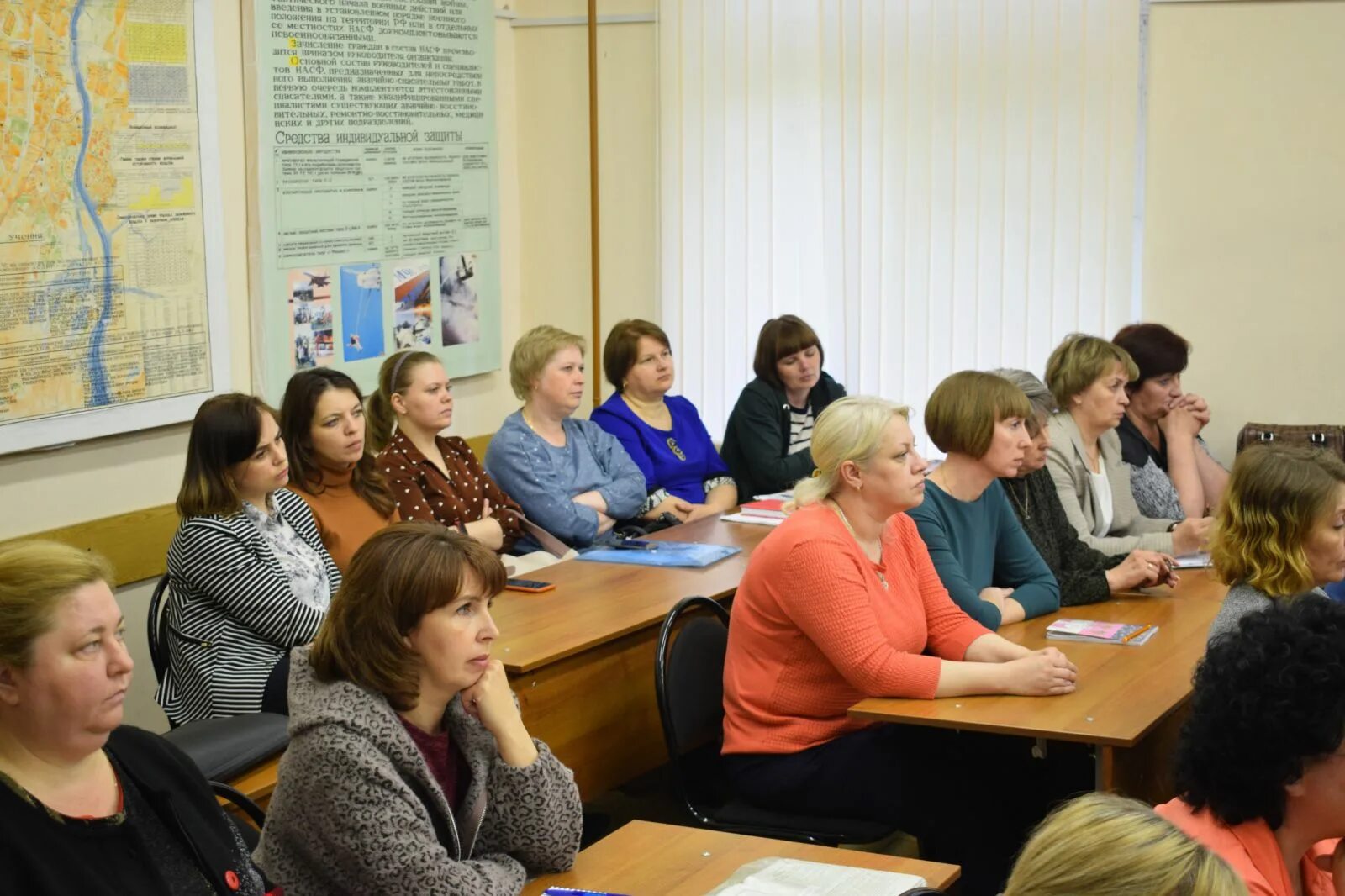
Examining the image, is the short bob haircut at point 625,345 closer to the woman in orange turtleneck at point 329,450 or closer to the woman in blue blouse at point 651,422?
the woman in blue blouse at point 651,422

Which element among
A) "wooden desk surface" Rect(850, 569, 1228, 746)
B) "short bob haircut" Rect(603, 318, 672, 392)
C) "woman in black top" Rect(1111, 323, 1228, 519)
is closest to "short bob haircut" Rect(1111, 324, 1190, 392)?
"woman in black top" Rect(1111, 323, 1228, 519)

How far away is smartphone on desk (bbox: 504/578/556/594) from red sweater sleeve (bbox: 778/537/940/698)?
1.03 metres

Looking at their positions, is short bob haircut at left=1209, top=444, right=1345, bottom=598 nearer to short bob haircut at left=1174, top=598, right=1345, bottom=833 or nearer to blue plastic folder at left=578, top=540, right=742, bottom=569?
short bob haircut at left=1174, top=598, right=1345, bottom=833

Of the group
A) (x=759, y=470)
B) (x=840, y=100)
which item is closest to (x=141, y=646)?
(x=759, y=470)

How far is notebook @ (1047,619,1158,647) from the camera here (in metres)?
3.51

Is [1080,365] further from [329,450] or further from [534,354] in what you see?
[329,450]

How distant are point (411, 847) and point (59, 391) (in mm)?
2691

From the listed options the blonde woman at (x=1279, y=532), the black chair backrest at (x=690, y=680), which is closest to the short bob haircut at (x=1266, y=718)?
the blonde woman at (x=1279, y=532)

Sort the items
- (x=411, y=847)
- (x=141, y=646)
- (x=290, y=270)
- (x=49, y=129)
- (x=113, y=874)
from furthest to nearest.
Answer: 1. (x=290, y=270)
2. (x=141, y=646)
3. (x=49, y=129)
4. (x=411, y=847)
5. (x=113, y=874)

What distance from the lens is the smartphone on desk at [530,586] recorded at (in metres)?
3.99

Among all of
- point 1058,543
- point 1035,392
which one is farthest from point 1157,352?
point 1058,543

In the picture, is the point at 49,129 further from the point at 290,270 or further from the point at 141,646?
the point at 141,646

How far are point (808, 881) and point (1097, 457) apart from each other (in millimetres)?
2934

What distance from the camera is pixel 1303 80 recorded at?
5.67 m
